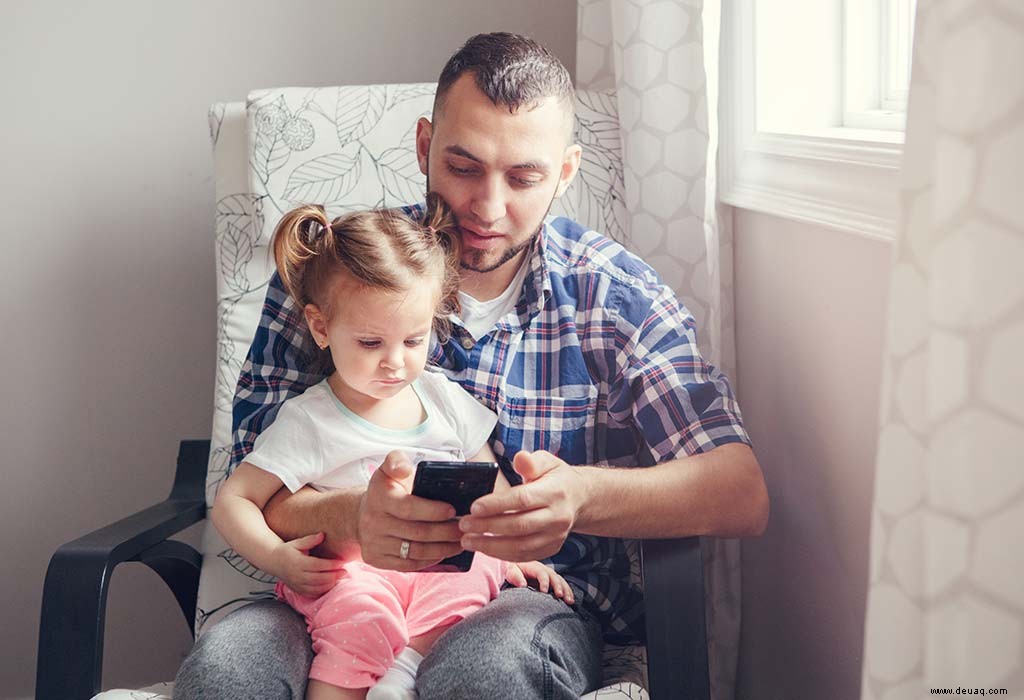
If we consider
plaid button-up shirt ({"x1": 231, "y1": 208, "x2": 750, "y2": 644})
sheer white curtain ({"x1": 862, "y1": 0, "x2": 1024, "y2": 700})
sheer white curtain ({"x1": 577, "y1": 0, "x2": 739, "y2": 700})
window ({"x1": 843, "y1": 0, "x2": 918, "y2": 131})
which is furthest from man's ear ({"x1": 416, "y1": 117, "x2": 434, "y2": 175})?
sheer white curtain ({"x1": 862, "y1": 0, "x2": 1024, "y2": 700})

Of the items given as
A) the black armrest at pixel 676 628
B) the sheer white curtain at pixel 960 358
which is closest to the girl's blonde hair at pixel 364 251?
the black armrest at pixel 676 628

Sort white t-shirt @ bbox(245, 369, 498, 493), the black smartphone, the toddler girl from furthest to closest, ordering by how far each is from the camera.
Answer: white t-shirt @ bbox(245, 369, 498, 493) → the toddler girl → the black smartphone

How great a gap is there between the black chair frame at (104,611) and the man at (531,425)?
0.09m

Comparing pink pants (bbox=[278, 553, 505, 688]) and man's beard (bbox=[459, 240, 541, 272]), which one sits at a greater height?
man's beard (bbox=[459, 240, 541, 272])

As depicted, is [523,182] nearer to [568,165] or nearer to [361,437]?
[568,165]

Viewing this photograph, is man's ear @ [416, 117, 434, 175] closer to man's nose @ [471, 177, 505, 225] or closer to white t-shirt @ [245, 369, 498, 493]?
man's nose @ [471, 177, 505, 225]

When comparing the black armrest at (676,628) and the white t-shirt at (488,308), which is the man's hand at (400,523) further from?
the white t-shirt at (488,308)

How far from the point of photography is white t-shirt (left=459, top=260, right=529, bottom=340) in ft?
4.75

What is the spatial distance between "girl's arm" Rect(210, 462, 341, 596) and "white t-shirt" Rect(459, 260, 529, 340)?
350mm

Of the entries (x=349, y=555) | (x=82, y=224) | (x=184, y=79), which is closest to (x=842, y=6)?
(x=349, y=555)

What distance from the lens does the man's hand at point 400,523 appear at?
1112 mm

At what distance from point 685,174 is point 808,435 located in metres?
0.45

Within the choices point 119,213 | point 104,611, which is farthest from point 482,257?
point 119,213

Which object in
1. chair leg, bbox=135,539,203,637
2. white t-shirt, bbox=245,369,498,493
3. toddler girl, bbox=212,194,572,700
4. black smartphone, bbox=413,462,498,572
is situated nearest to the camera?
black smartphone, bbox=413,462,498,572
